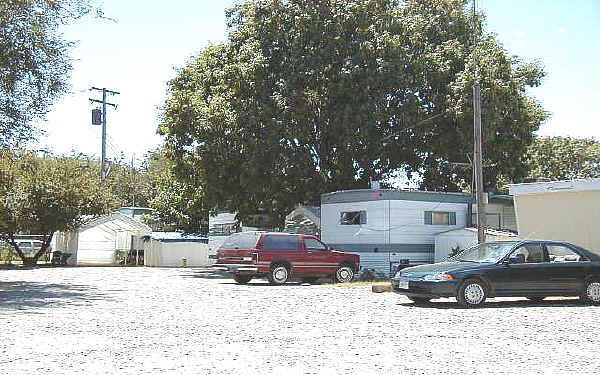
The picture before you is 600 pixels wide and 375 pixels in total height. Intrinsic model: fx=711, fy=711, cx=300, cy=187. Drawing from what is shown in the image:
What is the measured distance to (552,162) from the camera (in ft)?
192

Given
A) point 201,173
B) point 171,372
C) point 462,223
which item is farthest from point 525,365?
point 201,173

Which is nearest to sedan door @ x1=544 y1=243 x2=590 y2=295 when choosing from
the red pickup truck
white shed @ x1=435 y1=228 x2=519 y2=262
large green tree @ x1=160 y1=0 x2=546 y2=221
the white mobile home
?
the red pickup truck

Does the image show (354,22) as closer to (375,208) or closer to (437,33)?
(437,33)

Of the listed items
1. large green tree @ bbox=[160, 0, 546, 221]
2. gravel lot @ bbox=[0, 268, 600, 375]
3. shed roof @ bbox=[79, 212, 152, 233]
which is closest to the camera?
gravel lot @ bbox=[0, 268, 600, 375]

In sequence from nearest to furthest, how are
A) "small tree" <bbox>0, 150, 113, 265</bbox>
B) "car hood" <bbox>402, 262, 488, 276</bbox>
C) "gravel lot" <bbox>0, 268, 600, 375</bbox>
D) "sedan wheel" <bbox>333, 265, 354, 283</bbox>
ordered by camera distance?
1. "gravel lot" <bbox>0, 268, 600, 375</bbox>
2. "car hood" <bbox>402, 262, 488, 276</bbox>
3. "sedan wheel" <bbox>333, 265, 354, 283</bbox>
4. "small tree" <bbox>0, 150, 113, 265</bbox>

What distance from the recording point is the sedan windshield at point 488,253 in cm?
1572

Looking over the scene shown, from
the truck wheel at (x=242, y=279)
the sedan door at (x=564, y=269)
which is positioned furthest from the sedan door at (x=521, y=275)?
the truck wheel at (x=242, y=279)

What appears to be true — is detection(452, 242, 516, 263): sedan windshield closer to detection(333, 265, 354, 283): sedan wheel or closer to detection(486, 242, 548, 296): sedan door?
detection(486, 242, 548, 296): sedan door

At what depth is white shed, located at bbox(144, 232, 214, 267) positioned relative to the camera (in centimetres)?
4178

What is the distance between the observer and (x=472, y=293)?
15.1 metres

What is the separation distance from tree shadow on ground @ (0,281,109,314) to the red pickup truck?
4.74 metres

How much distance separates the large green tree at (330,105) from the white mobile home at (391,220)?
2639 mm

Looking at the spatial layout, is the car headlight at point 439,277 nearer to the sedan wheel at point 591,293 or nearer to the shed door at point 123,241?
the sedan wheel at point 591,293

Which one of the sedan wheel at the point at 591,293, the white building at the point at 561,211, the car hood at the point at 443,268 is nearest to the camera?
the car hood at the point at 443,268
